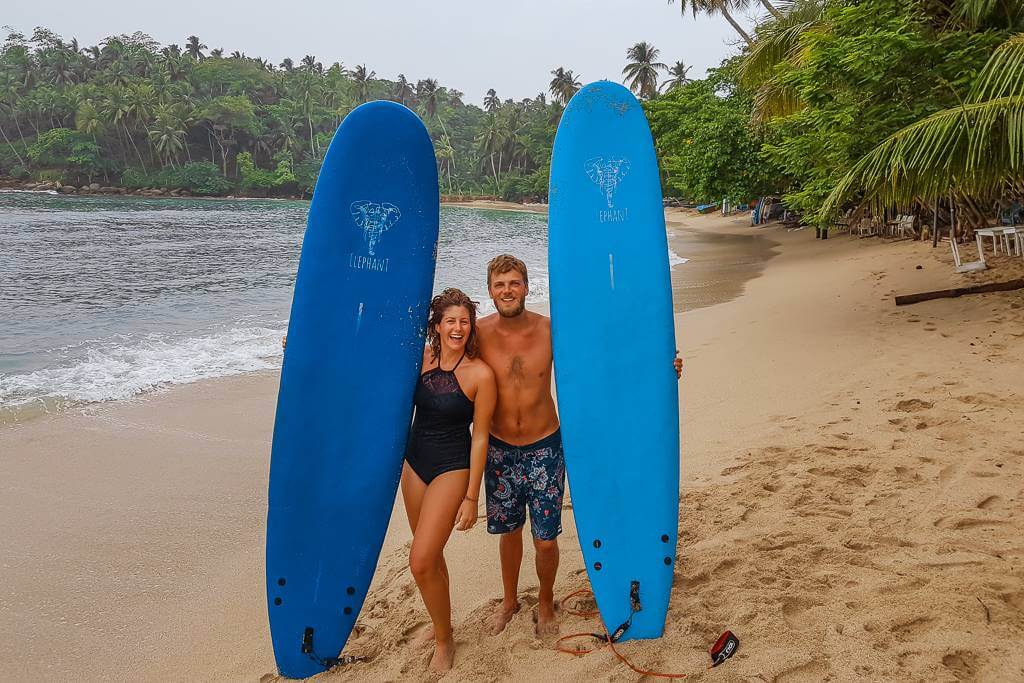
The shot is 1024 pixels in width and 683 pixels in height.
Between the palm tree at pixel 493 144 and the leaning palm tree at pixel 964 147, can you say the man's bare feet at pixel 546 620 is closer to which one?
the leaning palm tree at pixel 964 147

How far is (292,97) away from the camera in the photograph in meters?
64.9

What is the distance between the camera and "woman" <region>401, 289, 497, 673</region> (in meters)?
2.16

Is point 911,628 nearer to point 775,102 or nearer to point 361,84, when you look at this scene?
point 775,102

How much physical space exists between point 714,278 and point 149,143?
55556 mm

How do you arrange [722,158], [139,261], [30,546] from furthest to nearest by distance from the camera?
1. [139,261]
2. [722,158]
3. [30,546]

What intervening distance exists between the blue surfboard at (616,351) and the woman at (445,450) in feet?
1.39

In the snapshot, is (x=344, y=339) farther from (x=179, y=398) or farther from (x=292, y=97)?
(x=292, y=97)

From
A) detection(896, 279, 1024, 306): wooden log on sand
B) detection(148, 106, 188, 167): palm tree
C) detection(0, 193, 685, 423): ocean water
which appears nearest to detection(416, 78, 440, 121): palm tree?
detection(148, 106, 188, 167): palm tree

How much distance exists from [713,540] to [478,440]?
128 cm

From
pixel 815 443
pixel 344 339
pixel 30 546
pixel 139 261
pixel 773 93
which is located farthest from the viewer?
pixel 139 261

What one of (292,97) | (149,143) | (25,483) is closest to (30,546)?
(25,483)

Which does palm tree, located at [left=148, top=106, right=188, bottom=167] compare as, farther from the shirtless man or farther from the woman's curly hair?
the shirtless man

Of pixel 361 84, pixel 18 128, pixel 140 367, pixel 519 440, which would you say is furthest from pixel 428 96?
pixel 519 440

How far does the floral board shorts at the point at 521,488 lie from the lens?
231 cm
